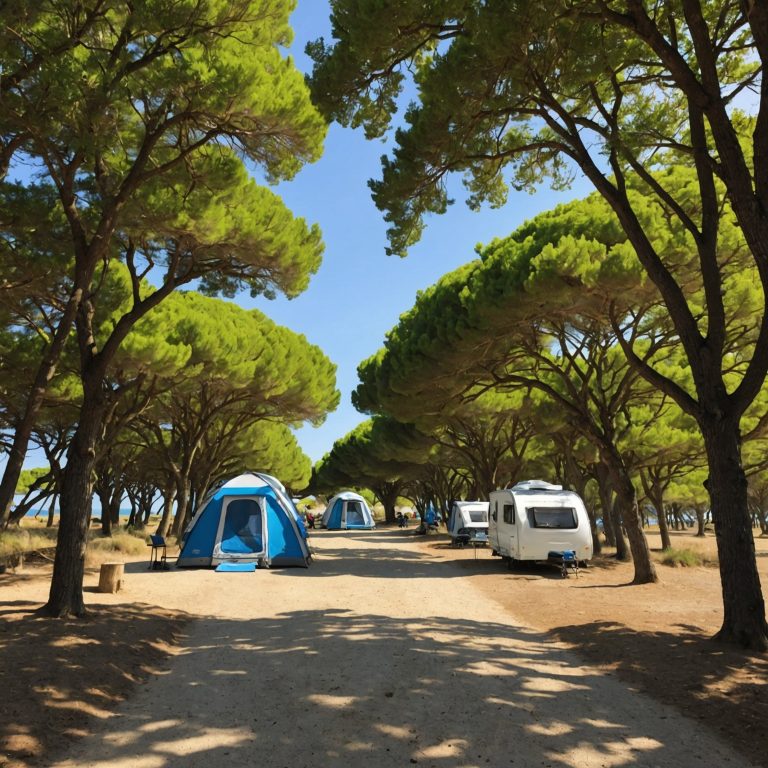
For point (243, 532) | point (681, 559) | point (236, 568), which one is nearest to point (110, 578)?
point (236, 568)

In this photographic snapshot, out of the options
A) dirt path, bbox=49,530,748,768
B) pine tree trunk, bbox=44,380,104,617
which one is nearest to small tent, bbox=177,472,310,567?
dirt path, bbox=49,530,748,768

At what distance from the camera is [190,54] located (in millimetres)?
7172

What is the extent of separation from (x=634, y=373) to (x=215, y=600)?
33.6 feet

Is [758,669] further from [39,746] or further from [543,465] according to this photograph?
[543,465]

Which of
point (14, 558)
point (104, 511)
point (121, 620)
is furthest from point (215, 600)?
point (104, 511)

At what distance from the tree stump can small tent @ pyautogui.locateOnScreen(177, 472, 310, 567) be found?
4016 mm

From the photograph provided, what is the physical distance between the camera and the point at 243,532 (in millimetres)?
13695

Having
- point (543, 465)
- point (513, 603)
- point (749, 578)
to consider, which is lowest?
point (513, 603)

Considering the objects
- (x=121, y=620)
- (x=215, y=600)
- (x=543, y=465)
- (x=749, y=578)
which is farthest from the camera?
(x=543, y=465)

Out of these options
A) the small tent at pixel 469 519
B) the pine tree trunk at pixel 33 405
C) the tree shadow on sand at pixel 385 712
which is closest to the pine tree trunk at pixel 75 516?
the tree shadow on sand at pixel 385 712

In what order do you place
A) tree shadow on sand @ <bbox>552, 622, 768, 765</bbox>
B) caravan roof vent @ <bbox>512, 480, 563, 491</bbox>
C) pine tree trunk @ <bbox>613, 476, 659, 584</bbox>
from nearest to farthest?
tree shadow on sand @ <bbox>552, 622, 768, 765</bbox> → pine tree trunk @ <bbox>613, 476, 659, 584</bbox> → caravan roof vent @ <bbox>512, 480, 563, 491</bbox>

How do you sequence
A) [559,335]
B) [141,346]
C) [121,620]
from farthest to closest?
[559,335]
[141,346]
[121,620]

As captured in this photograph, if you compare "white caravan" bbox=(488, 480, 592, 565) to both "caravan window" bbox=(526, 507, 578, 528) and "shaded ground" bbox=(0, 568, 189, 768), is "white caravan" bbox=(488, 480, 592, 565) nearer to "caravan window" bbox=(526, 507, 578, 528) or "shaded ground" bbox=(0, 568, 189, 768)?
"caravan window" bbox=(526, 507, 578, 528)

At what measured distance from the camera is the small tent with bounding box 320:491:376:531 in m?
41.1
